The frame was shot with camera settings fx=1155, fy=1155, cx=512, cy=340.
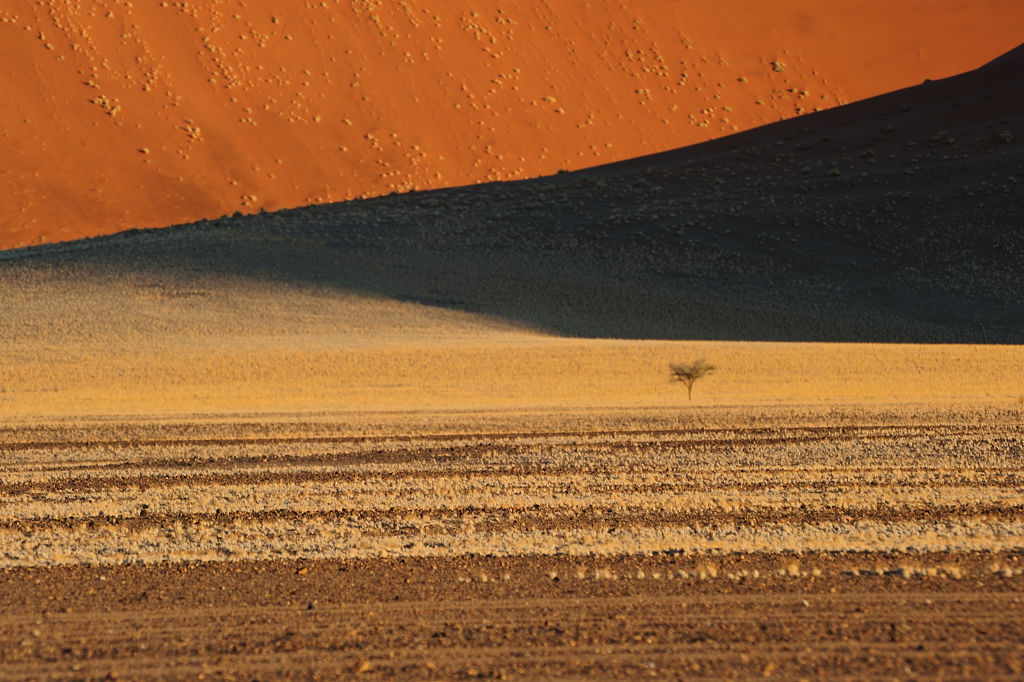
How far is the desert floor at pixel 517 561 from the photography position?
6270 mm

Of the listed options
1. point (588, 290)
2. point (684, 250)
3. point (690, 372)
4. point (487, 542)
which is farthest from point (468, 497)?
point (684, 250)

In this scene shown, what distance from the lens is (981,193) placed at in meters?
47.9

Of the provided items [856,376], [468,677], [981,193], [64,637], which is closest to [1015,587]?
[468,677]

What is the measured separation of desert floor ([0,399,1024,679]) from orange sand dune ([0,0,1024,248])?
4795 centimetres

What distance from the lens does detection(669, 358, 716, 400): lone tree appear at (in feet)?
82.5

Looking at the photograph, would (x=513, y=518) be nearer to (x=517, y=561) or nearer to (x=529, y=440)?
(x=517, y=561)

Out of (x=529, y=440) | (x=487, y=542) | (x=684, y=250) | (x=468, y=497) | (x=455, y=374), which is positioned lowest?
(x=487, y=542)

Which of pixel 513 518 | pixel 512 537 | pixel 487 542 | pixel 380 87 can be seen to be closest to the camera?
pixel 487 542

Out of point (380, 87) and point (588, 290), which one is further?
point (380, 87)

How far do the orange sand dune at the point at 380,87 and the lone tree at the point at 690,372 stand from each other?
1517 inches

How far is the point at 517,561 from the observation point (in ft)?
27.7

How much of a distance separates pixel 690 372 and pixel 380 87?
1968 inches

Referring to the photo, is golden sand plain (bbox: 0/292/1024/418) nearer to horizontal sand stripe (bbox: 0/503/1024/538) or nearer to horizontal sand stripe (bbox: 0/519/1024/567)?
horizontal sand stripe (bbox: 0/503/1024/538)

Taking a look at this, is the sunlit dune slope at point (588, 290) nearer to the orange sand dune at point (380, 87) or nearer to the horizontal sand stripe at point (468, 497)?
the horizontal sand stripe at point (468, 497)
